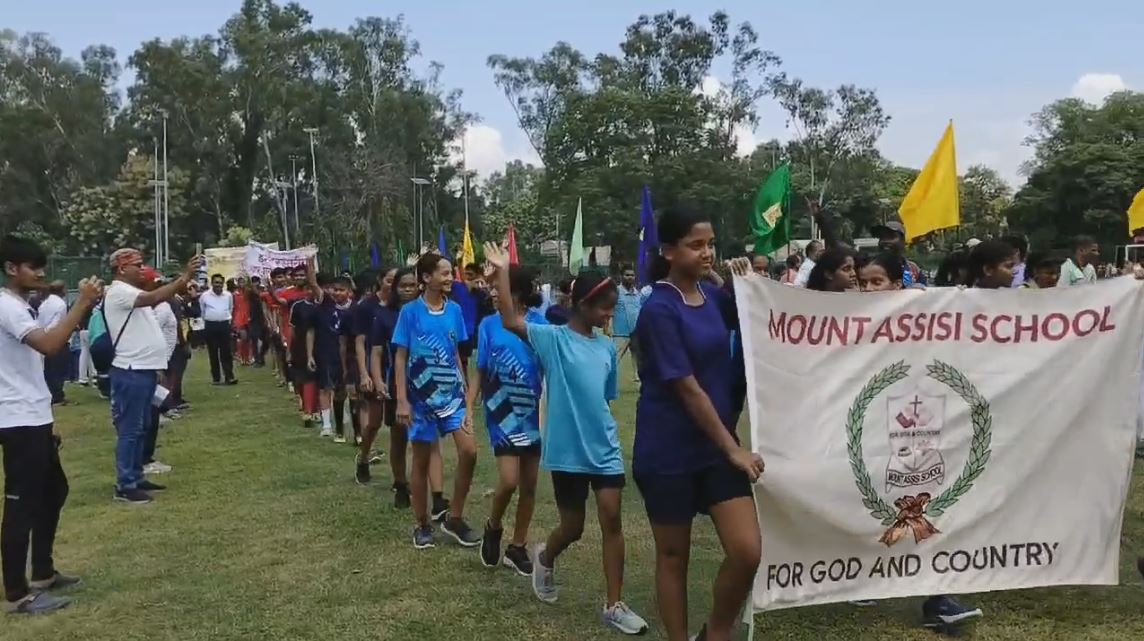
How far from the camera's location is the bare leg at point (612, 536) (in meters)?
4.58

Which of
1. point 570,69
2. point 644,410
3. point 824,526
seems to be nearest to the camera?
point 644,410

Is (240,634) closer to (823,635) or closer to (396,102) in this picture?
(823,635)

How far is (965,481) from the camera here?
4555 mm

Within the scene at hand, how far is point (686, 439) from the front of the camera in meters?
3.81

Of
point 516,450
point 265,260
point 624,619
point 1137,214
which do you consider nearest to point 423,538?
point 516,450

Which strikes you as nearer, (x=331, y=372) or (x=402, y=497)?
(x=402, y=497)

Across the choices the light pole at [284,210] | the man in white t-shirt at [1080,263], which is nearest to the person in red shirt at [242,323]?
the man in white t-shirt at [1080,263]

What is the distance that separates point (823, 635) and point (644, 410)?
1.50 metres

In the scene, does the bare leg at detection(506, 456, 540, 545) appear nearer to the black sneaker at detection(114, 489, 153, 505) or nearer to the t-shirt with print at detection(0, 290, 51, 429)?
the t-shirt with print at detection(0, 290, 51, 429)

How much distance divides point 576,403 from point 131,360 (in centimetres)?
425

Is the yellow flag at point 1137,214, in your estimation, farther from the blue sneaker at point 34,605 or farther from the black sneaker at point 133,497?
the blue sneaker at point 34,605

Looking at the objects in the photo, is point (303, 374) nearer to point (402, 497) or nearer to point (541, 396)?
point (402, 497)

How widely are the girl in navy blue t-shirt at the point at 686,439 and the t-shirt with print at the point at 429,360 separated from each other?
7.79 feet

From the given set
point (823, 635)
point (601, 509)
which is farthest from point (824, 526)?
point (601, 509)
